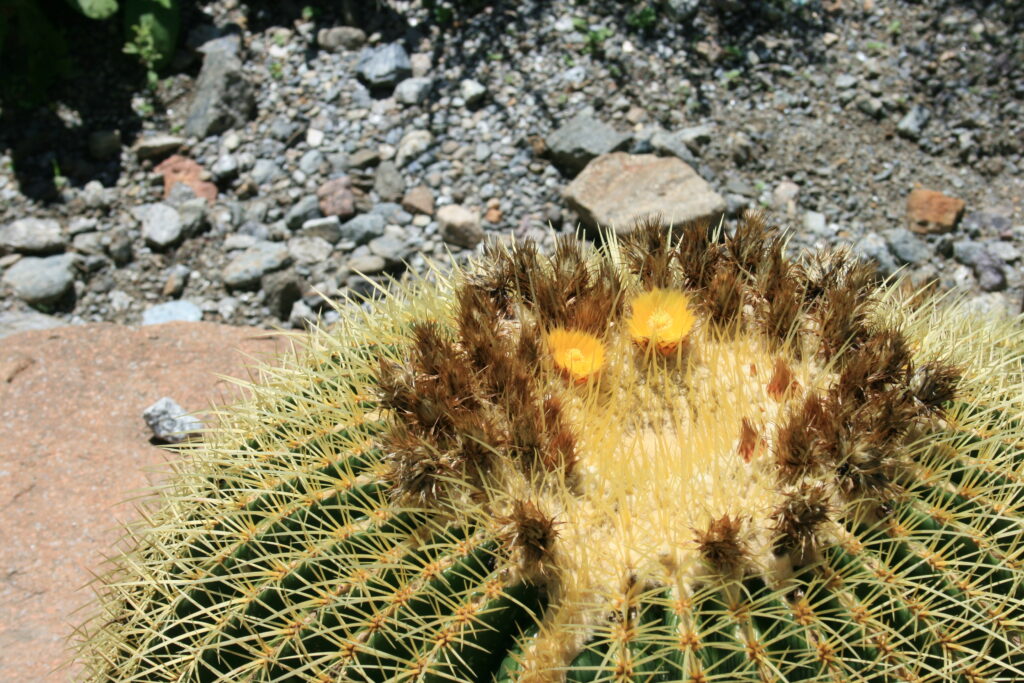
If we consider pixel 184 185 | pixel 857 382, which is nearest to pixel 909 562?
pixel 857 382

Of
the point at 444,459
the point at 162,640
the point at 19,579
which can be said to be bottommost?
the point at 19,579

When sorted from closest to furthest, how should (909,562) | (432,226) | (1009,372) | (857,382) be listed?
(909,562), (857,382), (1009,372), (432,226)

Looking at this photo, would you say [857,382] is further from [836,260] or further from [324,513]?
[324,513]

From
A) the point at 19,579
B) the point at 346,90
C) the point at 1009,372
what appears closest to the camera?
the point at 1009,372

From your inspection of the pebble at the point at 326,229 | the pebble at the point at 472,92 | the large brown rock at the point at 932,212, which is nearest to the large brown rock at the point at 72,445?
the pebble at the point at 326,229

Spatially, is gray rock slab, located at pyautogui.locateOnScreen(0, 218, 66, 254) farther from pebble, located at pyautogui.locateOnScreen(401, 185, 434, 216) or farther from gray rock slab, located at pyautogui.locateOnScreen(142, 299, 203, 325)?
pebble, located at pyautogui.locateOnScreen(401, 185, 434, 216)

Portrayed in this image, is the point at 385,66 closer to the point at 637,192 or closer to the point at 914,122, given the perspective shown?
the point at 637,192

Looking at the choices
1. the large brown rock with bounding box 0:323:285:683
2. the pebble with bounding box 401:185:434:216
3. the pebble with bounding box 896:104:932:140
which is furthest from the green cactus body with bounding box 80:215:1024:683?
the pebble with bounding box 896:104:932:140

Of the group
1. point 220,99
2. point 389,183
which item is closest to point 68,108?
point 220,99
